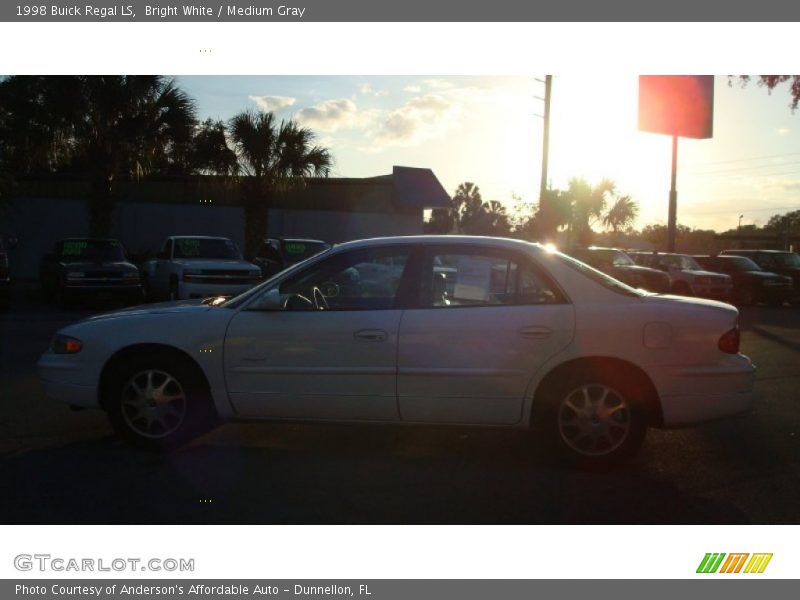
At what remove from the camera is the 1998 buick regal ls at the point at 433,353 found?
17.7 feet

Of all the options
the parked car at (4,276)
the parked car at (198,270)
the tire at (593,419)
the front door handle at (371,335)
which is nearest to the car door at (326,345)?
the front door handle at (371,335)

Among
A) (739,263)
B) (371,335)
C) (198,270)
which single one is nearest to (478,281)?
(371,335)

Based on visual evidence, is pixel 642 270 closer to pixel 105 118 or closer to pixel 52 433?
pixel 105 118

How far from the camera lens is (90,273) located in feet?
55.4

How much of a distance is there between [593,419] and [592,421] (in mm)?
15

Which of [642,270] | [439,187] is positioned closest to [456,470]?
[642,270]

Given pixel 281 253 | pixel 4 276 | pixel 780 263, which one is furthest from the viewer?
pixel 780 263

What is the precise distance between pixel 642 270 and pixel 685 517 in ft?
62.7

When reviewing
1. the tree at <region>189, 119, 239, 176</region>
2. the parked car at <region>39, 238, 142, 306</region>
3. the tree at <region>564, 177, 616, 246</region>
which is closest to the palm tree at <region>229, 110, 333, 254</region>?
the tree at <region>189, 119, 239, 176</region>

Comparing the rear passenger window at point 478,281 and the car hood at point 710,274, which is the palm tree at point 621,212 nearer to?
the car hood at point 710,274

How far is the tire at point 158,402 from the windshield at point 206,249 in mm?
11422

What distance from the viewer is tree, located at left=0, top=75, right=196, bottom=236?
2120 cm

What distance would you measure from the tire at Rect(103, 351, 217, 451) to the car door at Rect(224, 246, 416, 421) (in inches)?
11.1

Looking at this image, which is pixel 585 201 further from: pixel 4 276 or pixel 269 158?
pixel 4 276
